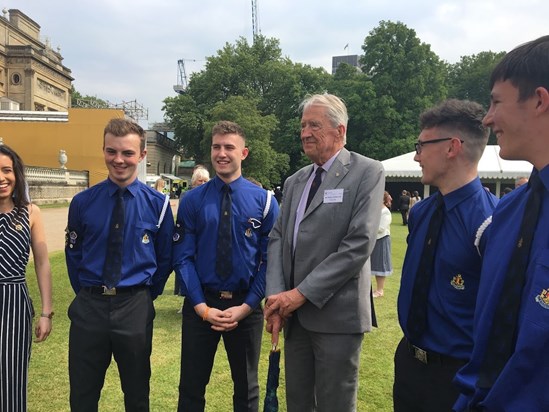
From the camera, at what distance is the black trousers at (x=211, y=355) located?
308cm

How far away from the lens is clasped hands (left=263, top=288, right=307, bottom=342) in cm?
263

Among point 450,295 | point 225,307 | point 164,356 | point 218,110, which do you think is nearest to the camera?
point 450,295

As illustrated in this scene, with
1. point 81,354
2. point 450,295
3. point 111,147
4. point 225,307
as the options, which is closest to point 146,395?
point 81,354

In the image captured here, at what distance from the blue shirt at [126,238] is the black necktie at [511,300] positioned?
7.35 ft

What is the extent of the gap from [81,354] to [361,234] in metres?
1.99

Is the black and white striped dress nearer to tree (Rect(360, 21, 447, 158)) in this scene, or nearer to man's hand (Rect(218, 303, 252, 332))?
man's hand (Rect(218, 303, 252, 332))

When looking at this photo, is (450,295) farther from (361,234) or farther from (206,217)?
(206,217)

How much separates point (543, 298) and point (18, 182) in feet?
10.2

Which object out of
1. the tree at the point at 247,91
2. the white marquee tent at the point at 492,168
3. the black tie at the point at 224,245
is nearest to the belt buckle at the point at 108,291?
the black tie at the point at 224,245

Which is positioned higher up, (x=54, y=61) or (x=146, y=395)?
(x=54, y=61)

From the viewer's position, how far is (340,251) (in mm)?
2574

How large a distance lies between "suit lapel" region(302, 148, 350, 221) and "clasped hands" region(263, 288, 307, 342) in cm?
50

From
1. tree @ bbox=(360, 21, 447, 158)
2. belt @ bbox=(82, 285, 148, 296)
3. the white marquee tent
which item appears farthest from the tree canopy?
belt @ bbox=(82, 285, 148, 296)

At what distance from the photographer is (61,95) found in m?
54.9
